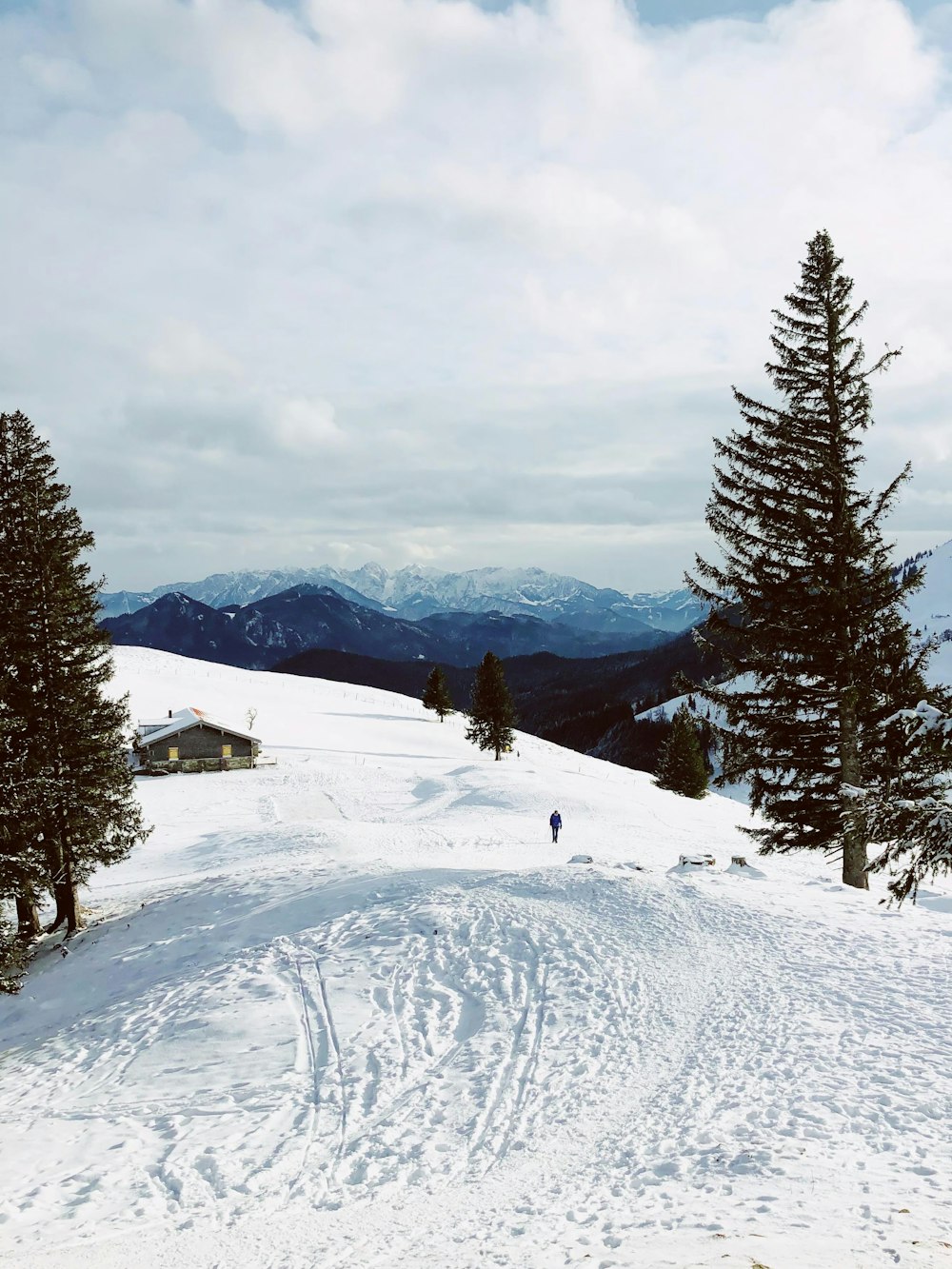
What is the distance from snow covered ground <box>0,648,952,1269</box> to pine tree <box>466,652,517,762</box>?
4267 cm

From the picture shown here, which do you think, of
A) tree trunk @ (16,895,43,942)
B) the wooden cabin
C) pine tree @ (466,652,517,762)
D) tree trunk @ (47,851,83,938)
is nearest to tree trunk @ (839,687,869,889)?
tree trunk @ (47,851,83,938)

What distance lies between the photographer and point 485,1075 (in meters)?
10.3

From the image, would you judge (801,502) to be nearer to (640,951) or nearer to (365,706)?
(640,951)

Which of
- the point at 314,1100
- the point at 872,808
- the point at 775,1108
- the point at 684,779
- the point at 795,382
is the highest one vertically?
the point at 795,382

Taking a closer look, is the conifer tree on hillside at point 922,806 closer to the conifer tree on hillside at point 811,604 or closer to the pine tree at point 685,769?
the conifer tree on hillside at point 811,604

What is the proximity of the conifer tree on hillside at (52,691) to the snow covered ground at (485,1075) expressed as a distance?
8.01 ft

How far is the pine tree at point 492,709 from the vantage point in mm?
63875

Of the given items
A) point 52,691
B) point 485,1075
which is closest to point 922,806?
point 485,1075

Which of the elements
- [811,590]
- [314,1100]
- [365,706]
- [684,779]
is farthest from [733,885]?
[365,706]

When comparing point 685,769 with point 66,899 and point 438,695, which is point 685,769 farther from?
point 66,899

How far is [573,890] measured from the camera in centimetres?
1689

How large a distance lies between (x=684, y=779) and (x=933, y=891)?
39281 millimetres

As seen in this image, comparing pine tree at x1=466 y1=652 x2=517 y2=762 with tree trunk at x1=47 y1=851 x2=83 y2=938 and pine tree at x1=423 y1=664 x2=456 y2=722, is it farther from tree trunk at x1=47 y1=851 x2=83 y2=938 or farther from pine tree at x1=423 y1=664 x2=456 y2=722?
tree trunk at x1=47 y1=851 x2=83 y2=938

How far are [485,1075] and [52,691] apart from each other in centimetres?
1595
